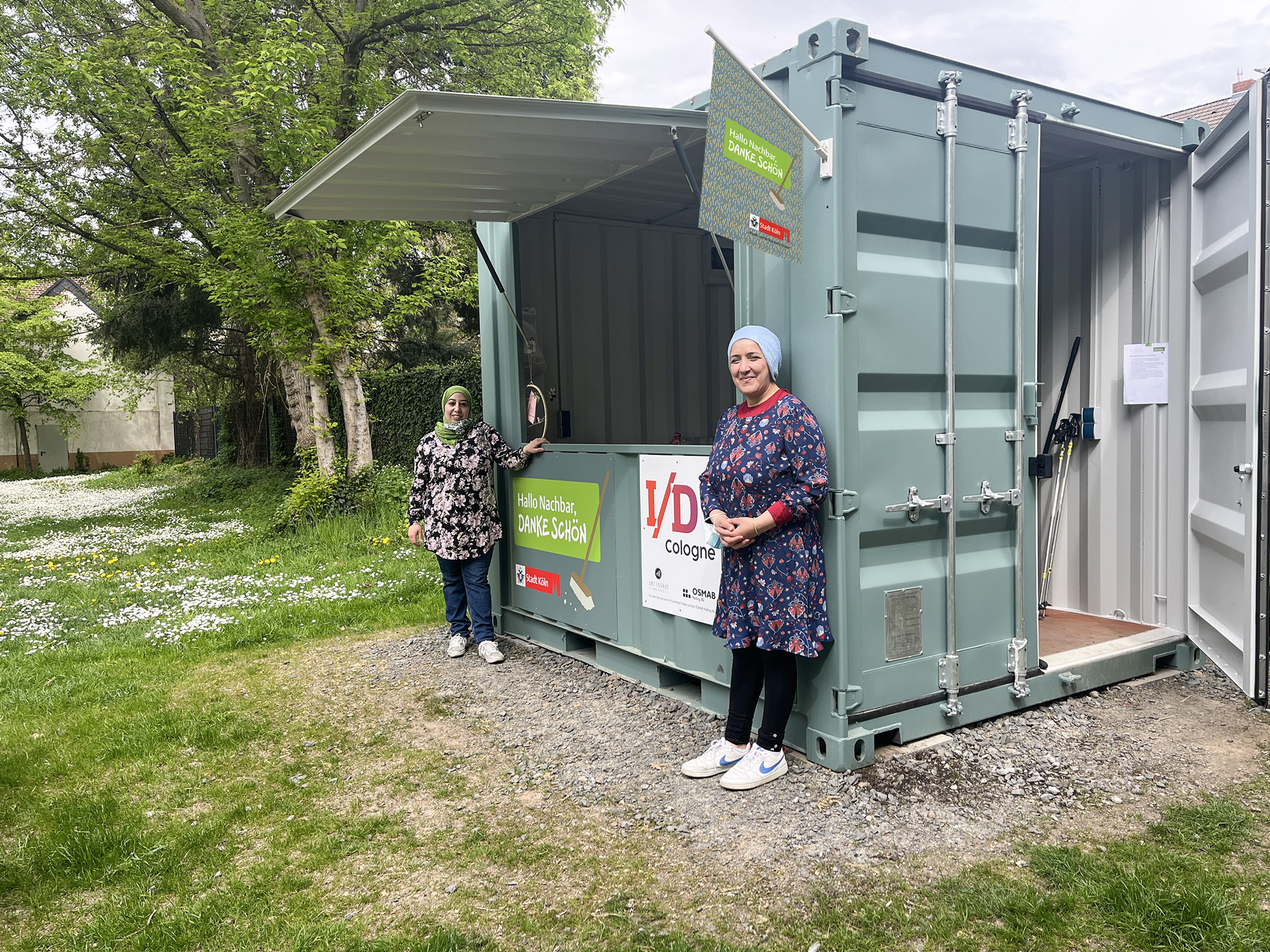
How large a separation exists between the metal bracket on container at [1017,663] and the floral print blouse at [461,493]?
9.94 feet

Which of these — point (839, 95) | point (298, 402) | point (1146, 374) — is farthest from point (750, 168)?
point (298, 402)

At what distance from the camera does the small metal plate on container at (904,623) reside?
11.8 feet

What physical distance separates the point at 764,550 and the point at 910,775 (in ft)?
3.54

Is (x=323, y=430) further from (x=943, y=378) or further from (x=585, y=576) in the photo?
(x=943, y=378)

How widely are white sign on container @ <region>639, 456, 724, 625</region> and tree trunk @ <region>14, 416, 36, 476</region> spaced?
3100cm

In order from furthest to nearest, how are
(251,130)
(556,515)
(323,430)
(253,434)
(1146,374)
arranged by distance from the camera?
(253,434)
(323,430)
(251,130)
(556,515)
(1146,374)

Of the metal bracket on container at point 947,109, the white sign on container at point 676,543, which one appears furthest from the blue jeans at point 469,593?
the metal bracket on container at point 947,109

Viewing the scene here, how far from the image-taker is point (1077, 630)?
4805 millimetres

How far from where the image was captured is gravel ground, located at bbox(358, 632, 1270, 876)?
303cm

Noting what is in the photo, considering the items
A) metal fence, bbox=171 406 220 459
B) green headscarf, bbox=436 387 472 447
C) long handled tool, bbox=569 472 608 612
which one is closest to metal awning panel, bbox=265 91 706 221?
green headscarf, bbox=436 387 472 447

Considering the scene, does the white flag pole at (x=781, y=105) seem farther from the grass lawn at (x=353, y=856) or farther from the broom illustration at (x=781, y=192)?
the grass lawn at (x=353, y=856)

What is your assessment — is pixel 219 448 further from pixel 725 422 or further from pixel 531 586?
pixel 725 422

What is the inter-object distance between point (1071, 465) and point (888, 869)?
3.22 metres

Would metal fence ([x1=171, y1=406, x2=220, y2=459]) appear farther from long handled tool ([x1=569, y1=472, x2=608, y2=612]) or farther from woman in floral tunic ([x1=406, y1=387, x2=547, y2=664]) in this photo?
long handled tool ([x1=569, y1=472, x2=608, y2=612])
